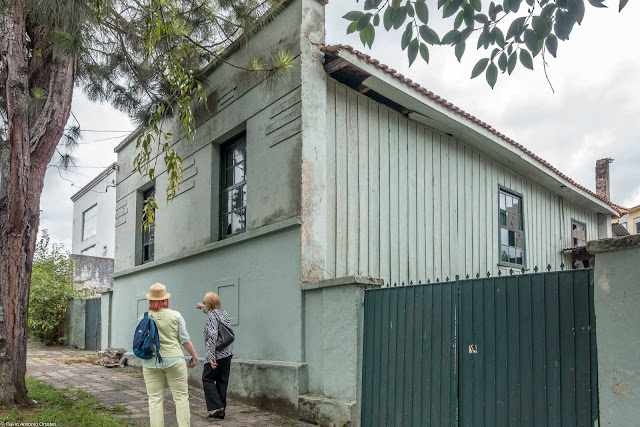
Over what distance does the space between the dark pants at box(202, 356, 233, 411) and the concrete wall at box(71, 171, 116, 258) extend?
1683 centimetres

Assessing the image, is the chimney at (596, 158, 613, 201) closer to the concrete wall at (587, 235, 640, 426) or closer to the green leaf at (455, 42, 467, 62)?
the concrete wall at (587, 235, 640, 426)

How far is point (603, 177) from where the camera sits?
2012cm

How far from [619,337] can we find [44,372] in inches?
398

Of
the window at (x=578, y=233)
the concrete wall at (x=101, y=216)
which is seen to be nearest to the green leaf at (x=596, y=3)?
the window at (x=578, y=233)

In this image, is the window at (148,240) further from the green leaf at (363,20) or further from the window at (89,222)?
the window at (89,222)

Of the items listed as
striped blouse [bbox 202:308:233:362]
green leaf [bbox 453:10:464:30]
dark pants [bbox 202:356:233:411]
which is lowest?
dark pants [bbox 202:356:233:411]

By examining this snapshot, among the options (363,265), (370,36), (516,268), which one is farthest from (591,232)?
(370,36)

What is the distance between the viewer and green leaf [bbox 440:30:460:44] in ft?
12.4

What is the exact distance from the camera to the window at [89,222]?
87.1ft

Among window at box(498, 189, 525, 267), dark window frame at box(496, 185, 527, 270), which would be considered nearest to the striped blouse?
dark window frame at box(496, 185, 527, 270)

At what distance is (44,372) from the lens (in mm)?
10727

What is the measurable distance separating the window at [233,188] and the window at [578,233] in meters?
9.08

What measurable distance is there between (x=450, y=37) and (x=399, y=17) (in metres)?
0.37

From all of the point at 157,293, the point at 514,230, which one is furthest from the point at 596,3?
the point at 514,230
